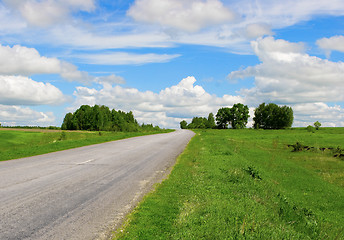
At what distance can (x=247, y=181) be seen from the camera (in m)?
10.9

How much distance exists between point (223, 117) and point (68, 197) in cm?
14446

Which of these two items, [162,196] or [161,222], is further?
[162,196]

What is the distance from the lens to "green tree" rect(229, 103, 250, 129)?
14150 centimetres

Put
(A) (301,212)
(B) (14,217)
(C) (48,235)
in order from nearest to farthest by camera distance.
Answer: (C) (48,235) → (B) (14,217) → (A) (301,212)

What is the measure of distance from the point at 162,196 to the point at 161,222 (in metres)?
2.18

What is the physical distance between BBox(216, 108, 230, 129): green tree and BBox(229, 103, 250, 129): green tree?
2837 millimetres

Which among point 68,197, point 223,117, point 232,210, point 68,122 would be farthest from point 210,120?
point 232,210

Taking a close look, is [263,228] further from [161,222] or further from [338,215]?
[338,215]

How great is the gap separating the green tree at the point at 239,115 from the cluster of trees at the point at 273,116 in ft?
17.2

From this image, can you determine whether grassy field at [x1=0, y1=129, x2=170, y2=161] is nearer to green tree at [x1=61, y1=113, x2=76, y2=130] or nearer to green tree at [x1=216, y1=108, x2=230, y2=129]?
green tree at [x1=61, y1=113, x2=76, y2=130]

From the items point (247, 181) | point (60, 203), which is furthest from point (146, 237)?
point (247, 181)

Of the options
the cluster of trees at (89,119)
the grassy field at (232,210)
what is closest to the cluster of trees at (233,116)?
the cluster of trees at (89,119)

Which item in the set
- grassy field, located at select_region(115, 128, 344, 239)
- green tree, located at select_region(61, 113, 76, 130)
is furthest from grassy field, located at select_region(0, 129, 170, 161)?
green tree, located at select_region(61, 113, 76, 130)

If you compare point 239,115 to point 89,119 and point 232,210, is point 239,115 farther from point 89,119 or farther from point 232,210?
point 232,210
